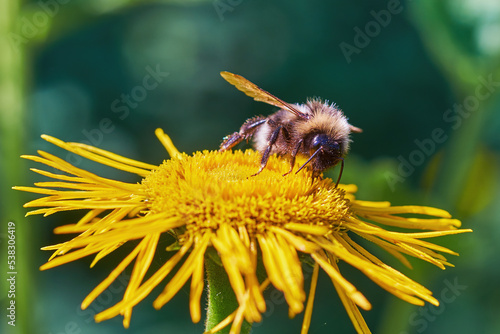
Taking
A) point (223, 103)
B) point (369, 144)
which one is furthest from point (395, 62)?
point (223, 103)

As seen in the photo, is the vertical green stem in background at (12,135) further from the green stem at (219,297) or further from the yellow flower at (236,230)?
the green stem at (219,297)

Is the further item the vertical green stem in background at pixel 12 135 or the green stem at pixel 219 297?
the vertical green stem in background at pixel 12 135

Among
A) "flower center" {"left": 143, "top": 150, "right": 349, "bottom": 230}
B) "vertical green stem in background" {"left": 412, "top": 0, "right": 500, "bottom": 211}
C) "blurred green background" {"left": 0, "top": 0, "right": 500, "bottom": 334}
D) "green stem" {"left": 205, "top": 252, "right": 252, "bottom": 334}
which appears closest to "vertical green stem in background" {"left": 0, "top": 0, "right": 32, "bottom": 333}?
"blurred green background" {"left": 0, "top": 0, "right": 500, "bottom": 334}

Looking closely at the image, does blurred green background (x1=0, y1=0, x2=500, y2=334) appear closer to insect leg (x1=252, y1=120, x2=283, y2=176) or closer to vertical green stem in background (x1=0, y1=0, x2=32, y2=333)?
vertical green stem in background (x1=0, y1=0, x2=32, y2=333)

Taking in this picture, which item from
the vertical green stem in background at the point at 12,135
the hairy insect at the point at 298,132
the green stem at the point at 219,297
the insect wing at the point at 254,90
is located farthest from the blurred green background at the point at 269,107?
the green stem at the point at 219,297

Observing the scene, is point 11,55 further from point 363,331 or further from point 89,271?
point 363,331

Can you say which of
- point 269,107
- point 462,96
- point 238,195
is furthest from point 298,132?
point 269,107
